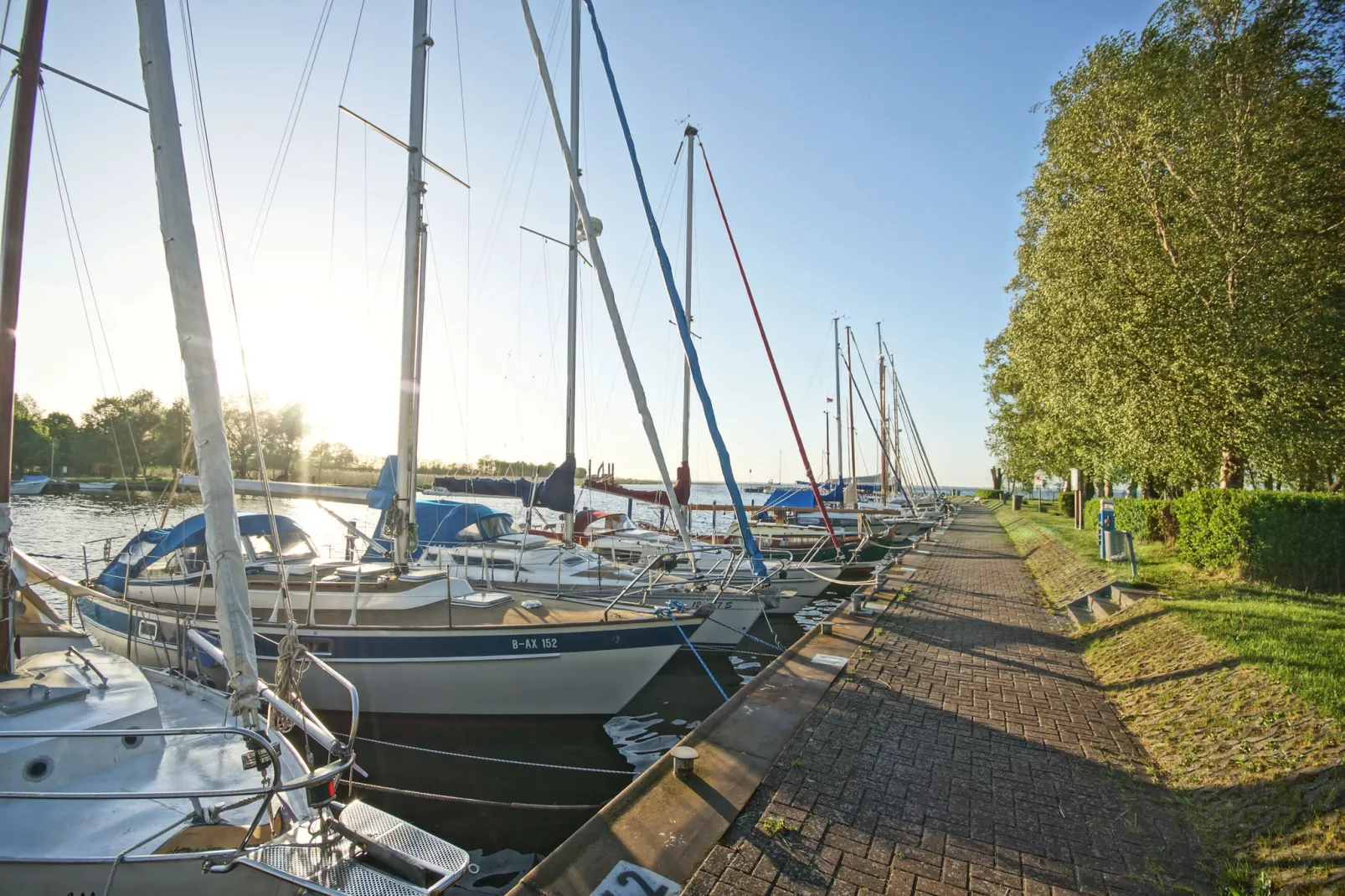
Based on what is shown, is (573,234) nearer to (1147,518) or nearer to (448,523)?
(448,523)

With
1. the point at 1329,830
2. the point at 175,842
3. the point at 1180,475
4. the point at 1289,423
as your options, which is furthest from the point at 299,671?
the point at 1180,475

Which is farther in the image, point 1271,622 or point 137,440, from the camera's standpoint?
point 137,440

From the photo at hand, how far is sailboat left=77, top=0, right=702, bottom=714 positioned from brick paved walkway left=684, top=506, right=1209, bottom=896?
11.4 feet

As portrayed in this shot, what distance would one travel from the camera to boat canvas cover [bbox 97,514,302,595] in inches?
404

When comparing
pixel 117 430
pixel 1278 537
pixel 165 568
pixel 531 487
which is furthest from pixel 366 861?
pixel 117 430

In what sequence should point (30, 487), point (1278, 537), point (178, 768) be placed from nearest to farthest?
1. point (178, 768)
2. point (1278, 537)
3. point (30, 487)

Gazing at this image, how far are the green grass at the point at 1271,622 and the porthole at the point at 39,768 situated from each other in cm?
908

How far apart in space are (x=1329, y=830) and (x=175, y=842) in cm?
690

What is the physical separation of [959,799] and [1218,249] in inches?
540

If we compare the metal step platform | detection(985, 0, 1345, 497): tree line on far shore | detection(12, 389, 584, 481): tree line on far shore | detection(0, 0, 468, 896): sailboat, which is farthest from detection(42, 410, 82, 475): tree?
detection(985, 0, 1345, 497): tree line on far shore

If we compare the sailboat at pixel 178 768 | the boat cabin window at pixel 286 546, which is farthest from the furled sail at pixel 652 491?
the sailboat at pixel 178 768

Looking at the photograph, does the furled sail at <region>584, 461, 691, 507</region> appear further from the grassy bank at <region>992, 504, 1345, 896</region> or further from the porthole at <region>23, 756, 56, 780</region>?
the porthole at <region>23, 756, 56, 780</region>

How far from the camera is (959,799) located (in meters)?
4.79

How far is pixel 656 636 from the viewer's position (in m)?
9.20
